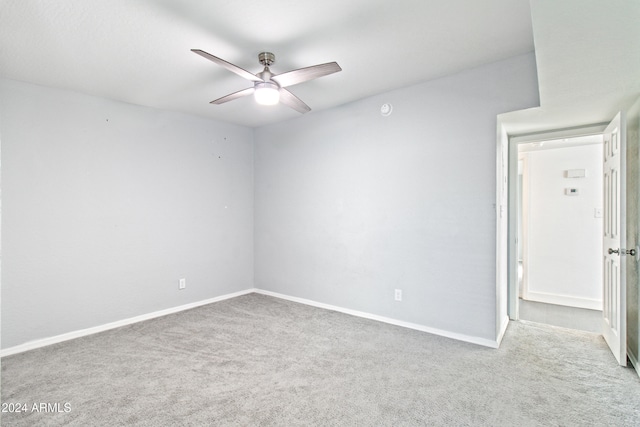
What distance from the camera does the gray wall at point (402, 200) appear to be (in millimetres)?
2848

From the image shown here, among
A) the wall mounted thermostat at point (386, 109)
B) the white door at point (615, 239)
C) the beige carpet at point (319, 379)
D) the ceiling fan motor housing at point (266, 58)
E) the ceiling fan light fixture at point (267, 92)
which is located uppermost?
the ceiling fan motor housing at point (266, 58)

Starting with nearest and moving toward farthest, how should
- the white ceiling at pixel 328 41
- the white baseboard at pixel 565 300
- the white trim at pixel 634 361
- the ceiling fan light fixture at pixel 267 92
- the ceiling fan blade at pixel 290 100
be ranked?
1. the white ceiling at pixel 328 41
2. the white trim at pixel 634 361
3. the ceiling fan light fixture at pixel 267 92
4. the ceiling fan blade at pixel 290 100
5. the white baseboard at pixel 565 300

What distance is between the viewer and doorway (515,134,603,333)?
396cm

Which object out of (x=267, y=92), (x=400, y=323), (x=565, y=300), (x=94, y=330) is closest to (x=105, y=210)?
(x=94, y=330)

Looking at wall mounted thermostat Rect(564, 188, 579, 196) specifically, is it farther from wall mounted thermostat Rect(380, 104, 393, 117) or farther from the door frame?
wall mounted thermostat Rect(380, 104, 393, 117)

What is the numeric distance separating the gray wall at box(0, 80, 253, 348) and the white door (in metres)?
4.20

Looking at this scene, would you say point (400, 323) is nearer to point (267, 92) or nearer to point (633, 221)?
point (633, 221)

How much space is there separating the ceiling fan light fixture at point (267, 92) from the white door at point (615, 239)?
8.82 feet

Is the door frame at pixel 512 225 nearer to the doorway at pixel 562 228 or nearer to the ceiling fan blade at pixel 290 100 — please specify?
the doorway at pixel 562 228

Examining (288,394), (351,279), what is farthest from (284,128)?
(288,394)

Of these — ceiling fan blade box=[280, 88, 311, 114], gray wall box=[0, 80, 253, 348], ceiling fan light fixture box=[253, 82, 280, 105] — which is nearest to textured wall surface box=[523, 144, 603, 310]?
ceiling fan blade box=[280, 88, 311, 114]

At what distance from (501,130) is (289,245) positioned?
2.88m

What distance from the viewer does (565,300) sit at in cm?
414

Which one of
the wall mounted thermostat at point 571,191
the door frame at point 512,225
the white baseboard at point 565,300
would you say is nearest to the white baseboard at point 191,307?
the door frame at point 512,225
